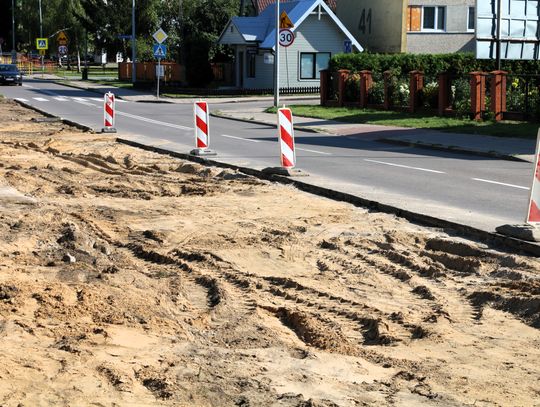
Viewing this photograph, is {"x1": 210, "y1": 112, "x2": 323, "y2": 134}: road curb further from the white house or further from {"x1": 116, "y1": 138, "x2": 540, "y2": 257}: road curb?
the white house

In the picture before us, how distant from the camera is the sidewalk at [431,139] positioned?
2283 cm

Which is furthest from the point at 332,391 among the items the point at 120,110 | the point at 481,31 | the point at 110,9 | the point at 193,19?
the point at 110,9

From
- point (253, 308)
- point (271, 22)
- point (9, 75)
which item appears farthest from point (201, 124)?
point (9, 75)

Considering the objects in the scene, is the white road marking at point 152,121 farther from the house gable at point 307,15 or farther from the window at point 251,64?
the window at point 251,64

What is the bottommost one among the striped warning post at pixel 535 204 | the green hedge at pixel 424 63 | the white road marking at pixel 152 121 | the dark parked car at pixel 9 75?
the white road marking at pixel 152 121

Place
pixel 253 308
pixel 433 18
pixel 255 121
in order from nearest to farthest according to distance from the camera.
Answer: pixel 253 308
pixel 255 121
pixel 433 18

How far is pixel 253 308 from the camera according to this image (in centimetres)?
777

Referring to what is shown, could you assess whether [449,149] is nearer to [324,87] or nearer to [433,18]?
[324,87]

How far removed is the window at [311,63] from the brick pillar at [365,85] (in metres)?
21.2

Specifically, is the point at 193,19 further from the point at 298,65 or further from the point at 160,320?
the point at 160,320

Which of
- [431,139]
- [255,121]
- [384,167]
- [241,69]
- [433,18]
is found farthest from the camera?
[241,69]

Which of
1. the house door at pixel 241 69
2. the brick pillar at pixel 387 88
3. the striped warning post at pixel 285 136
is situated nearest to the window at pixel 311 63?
the house door at pixel 241 69

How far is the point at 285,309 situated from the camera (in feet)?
25.2

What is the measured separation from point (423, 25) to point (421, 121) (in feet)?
80.7
